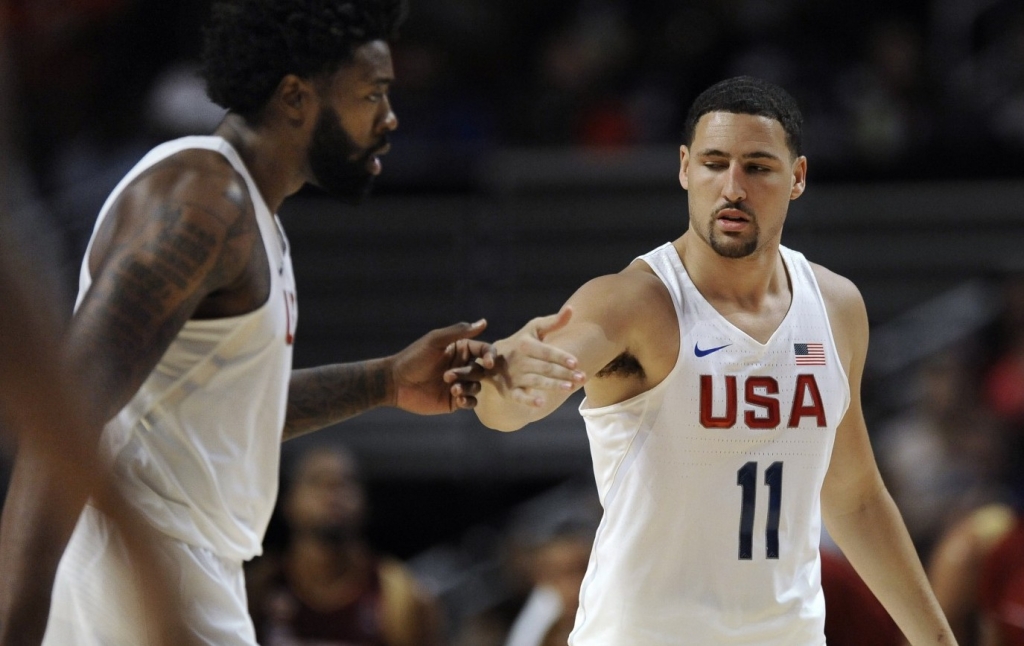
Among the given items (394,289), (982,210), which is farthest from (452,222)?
(982,210)

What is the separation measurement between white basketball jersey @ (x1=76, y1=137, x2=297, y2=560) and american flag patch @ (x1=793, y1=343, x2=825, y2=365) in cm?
159

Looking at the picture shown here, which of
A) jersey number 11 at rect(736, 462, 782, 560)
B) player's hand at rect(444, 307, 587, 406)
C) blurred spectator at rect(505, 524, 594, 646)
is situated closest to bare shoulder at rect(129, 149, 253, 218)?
player's hand at rect(444, 307, 587, 406)

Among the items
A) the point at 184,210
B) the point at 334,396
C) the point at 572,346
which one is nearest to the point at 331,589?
the point at 334,396

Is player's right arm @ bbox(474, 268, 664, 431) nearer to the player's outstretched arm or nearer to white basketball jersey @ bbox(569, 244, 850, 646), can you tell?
the player's outstretched arm

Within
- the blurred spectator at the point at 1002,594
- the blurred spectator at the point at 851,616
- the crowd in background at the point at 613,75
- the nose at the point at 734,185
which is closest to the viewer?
the nose at the point at 734,185

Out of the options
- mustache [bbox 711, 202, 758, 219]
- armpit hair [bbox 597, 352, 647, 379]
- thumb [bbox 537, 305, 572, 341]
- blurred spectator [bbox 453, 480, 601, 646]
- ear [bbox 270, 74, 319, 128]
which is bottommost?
blurred spectator [bbox 453, 480, 601, 646]

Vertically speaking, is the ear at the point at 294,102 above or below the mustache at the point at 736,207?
above

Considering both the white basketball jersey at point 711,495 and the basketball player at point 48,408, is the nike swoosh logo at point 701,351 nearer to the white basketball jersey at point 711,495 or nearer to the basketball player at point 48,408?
the white basketball jersey at point 711,495

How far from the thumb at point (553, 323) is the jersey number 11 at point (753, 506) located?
71 centimetres

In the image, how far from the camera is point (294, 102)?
14.5ft

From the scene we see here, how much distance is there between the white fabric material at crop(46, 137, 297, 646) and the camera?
3.96 m

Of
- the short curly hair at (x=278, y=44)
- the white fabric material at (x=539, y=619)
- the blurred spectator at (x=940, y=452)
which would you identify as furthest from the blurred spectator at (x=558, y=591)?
the short curly hair at (x=278, y=44)

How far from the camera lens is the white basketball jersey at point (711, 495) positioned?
4172mm

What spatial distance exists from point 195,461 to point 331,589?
4087 mm
